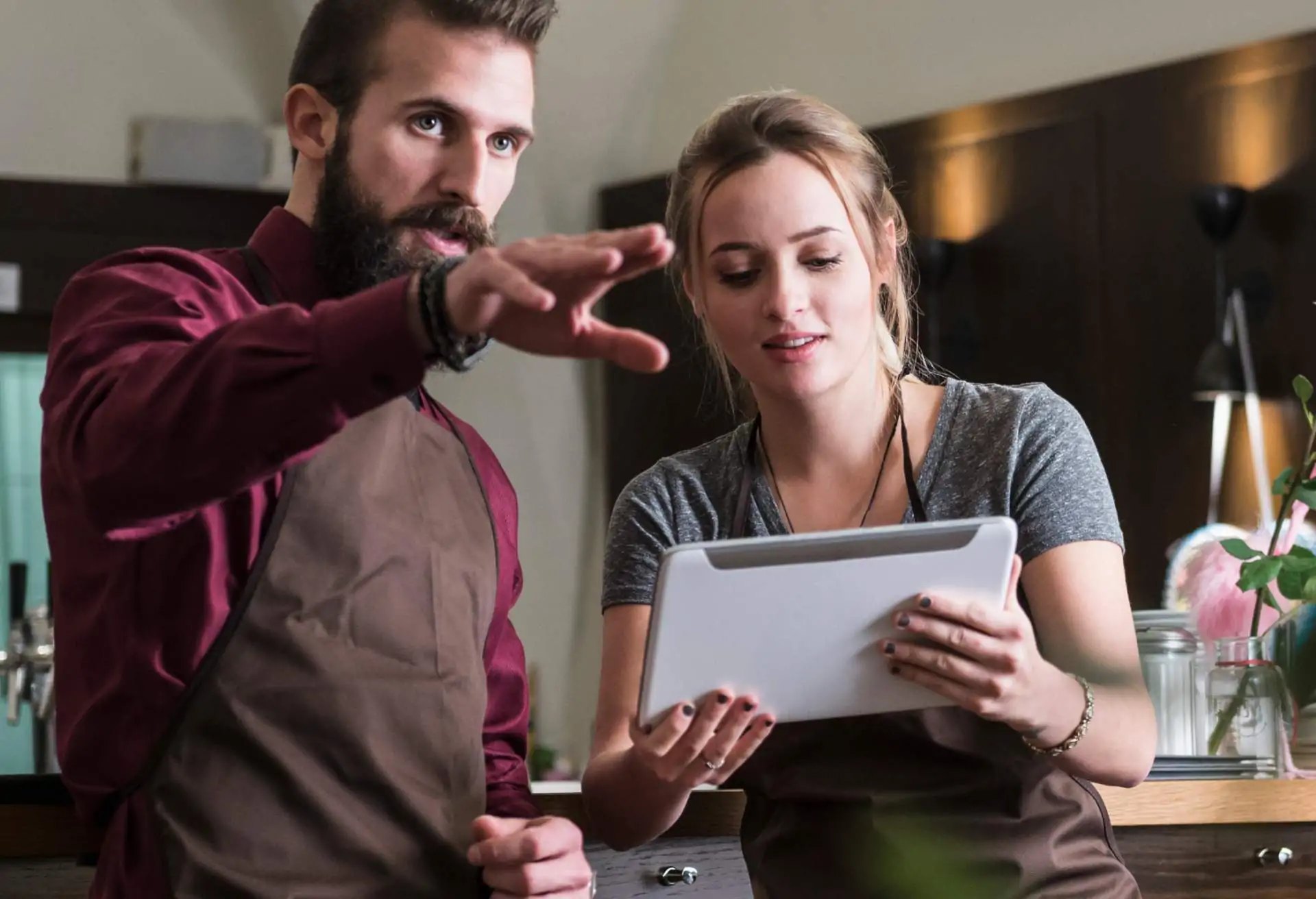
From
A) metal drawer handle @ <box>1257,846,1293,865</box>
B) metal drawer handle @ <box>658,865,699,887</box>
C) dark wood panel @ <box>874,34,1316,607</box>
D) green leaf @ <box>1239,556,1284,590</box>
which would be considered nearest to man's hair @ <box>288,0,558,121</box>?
metal drawer handle @ <box>658,865,699,887</box>

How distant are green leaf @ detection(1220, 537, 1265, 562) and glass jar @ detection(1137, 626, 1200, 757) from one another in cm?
14

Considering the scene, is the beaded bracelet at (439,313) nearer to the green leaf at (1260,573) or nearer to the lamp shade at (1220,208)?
the green leaf at (1260,573)

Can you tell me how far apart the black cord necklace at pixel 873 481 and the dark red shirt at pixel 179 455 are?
32 cm

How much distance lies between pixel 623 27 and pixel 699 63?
27 centimetres

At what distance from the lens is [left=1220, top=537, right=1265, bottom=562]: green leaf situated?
1916 mm

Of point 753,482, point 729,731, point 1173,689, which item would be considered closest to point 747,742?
point 729,731

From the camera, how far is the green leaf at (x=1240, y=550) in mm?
1916

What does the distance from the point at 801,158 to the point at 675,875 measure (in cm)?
74

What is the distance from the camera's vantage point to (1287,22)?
11.6 feet

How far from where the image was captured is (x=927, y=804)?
146cm

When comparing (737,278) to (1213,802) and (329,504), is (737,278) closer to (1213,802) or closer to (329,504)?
(329,504)

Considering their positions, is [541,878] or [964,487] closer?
[541,878]

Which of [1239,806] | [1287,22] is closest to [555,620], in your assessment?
[1287,22]

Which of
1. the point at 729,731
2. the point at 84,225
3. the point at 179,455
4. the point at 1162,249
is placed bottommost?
the point at 729,731
